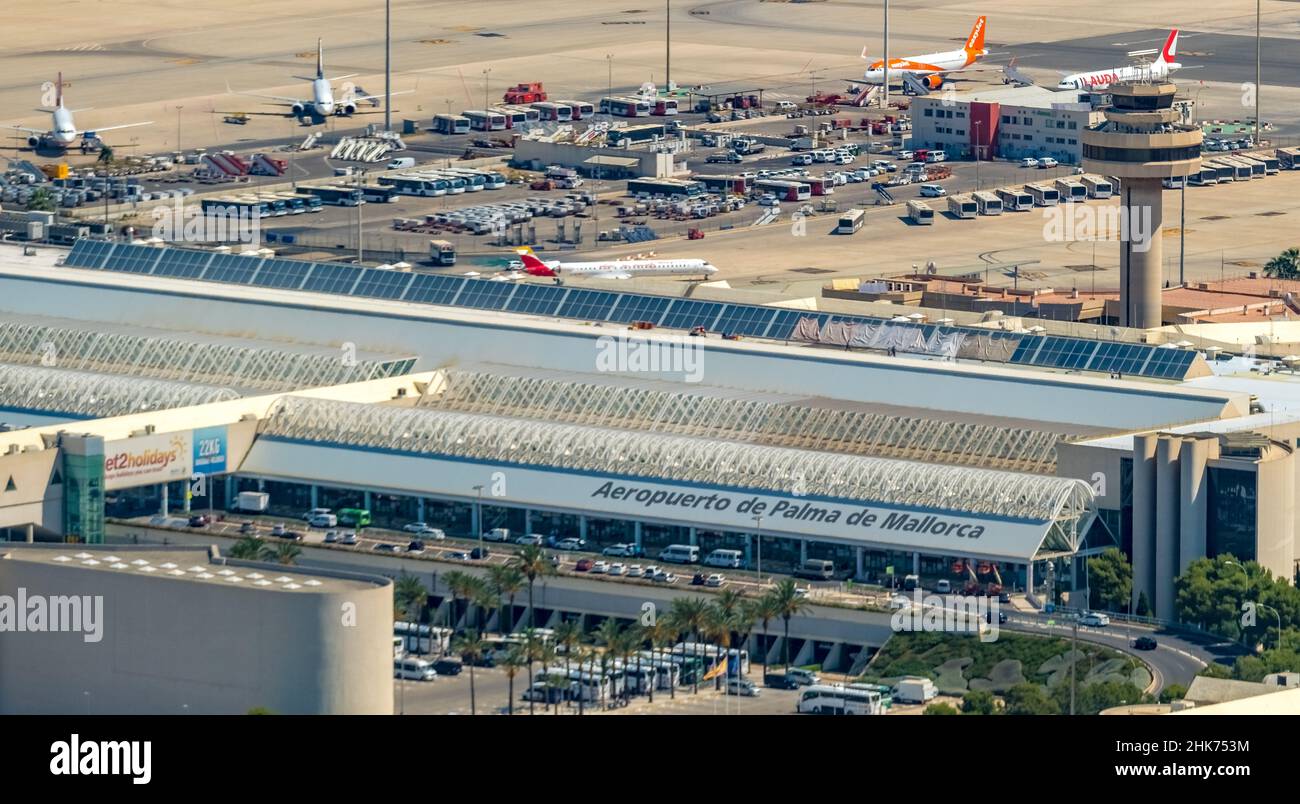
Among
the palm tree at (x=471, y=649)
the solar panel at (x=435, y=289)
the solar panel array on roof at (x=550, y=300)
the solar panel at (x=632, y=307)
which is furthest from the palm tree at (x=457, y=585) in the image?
the solar panel at (x=435, y=289)

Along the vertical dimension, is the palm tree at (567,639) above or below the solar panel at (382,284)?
below

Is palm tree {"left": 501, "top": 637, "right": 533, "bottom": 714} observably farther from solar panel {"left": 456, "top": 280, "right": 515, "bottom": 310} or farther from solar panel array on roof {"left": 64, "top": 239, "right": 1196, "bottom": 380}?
solar panel {"left": 456, "top": 280, "right": 515, "bottom": 310}

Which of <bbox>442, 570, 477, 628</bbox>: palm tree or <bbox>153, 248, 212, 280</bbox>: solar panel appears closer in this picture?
<bbox>442, 570, 477, 628</bbox>: palm tree

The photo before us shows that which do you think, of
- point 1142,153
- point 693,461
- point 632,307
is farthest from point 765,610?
point 1142,153

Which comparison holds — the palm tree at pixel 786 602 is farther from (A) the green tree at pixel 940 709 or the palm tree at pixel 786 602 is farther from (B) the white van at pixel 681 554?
(B) the white van at pixel 681 554

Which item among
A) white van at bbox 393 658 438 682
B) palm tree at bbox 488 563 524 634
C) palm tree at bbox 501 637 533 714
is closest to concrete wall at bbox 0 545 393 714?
palm tree at bbox 501 637 533 714

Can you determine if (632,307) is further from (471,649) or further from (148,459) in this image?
(471,649)
